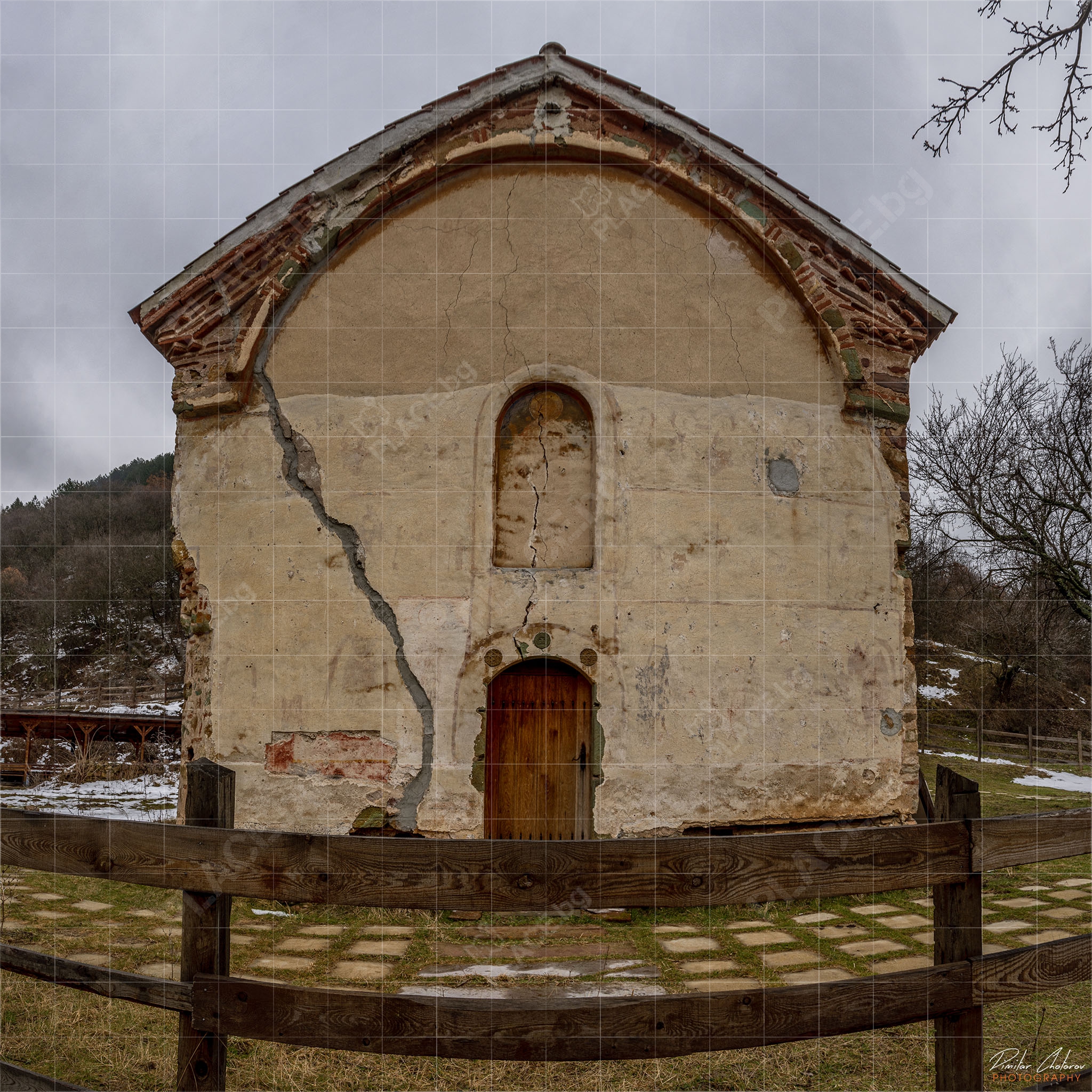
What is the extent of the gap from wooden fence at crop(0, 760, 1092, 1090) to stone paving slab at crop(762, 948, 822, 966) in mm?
3121

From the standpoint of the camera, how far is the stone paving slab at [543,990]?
5.28 metres

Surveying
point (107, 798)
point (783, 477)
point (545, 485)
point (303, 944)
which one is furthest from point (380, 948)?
point (107, 798)

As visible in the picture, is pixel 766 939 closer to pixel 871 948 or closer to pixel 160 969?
pixel 871 948

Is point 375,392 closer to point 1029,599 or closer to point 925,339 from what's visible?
point 925,339

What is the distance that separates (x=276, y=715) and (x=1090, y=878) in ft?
29.8

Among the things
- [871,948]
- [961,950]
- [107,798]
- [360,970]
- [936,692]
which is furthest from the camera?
[936,692]

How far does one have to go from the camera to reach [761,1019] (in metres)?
2.79

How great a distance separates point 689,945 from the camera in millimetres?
6480

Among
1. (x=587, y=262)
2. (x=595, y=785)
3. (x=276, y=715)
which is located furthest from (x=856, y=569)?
(x=276, y=715)

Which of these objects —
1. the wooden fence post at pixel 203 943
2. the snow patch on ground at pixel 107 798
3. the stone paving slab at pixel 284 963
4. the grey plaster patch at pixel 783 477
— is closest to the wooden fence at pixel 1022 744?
the grey plaster patch at pixel 783 477

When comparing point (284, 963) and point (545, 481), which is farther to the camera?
point (545, 481)

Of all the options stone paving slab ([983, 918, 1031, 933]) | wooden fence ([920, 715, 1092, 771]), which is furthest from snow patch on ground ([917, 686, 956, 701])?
stone paving slab ([983, 918, 1031, 933])

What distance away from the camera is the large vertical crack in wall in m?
7.77

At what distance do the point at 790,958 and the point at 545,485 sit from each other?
482 cm
